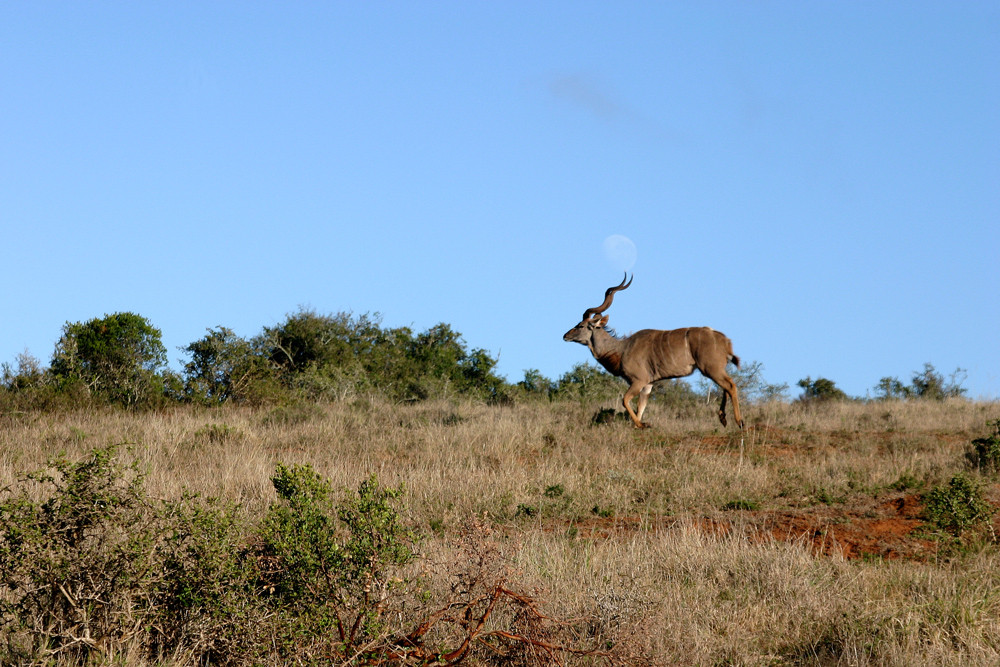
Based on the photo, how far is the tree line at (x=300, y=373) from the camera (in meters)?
20.4

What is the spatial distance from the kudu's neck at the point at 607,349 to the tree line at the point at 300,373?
11.3ft

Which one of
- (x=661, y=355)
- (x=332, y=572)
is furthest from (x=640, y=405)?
(x=332, y=572)

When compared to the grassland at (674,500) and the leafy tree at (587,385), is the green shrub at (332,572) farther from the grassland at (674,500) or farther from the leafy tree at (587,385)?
the leafy tree at (587,385)

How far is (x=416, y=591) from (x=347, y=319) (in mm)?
23799

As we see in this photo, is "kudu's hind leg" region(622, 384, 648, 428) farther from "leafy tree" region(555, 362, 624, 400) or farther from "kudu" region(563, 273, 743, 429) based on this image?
"leafy tree" region(555, 362, 624, 400)

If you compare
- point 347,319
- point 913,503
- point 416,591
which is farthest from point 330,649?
point 347,319

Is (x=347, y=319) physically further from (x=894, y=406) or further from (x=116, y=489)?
(x=116, y=489)

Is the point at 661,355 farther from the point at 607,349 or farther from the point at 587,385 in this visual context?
the point at 587,385

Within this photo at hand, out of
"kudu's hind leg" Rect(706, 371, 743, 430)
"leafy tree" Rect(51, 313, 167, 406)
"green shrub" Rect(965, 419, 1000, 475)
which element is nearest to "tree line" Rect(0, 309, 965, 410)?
"leafy tree" Rect(51, 313, 167, 406)

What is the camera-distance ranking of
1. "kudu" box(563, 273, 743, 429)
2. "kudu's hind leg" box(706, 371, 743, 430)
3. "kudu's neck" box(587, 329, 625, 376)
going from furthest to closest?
"kudu's neck" box(587, 329, 625, 376) < "kudu" box(563, 273, 743, 429) < "kudu's hind leg" box(706, 371, 743, 430)

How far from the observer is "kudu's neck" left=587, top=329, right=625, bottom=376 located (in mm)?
19188

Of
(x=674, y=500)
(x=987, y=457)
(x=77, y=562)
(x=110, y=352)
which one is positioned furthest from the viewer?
(x=110, y=352)

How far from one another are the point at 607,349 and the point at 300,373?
8.93 metres

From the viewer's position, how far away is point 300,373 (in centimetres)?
2475
